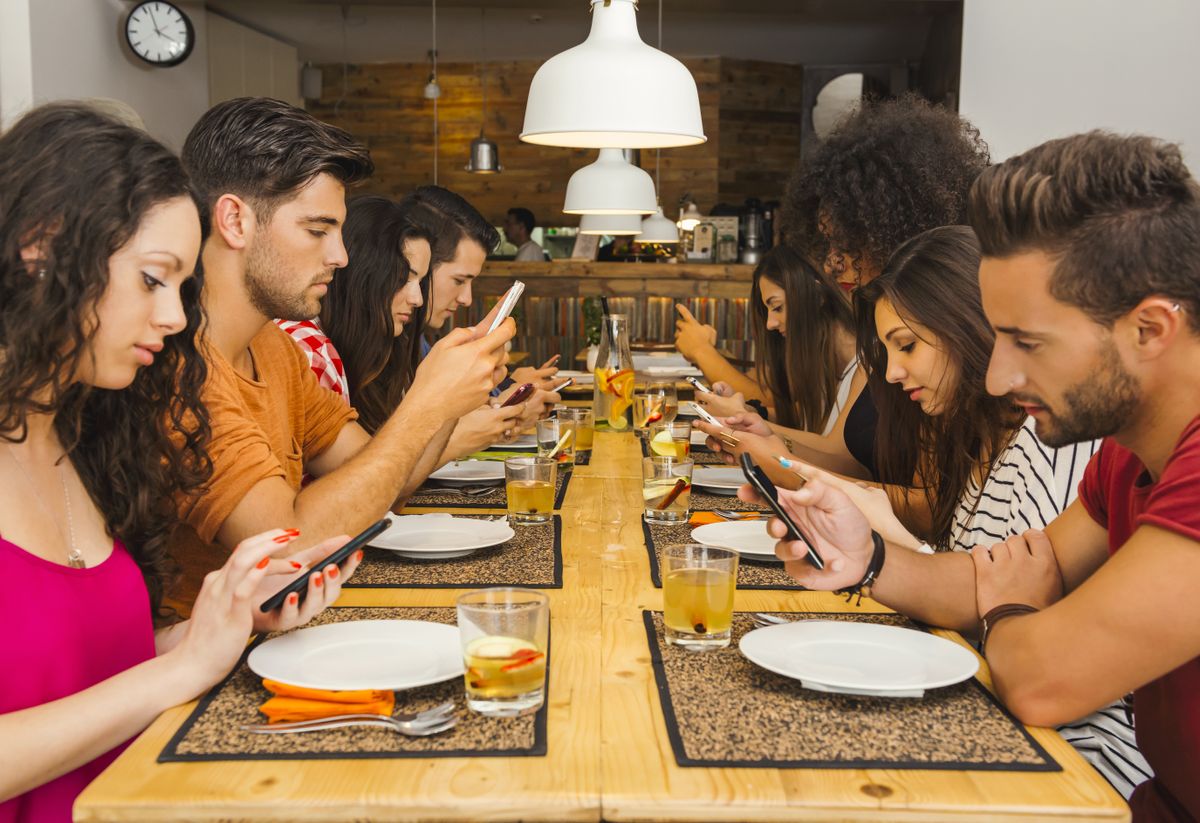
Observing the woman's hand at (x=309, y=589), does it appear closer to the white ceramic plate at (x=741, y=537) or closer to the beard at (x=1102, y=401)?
the white ceramic plate at (x=741, y=537)

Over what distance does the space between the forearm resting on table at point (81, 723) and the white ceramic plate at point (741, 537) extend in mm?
871

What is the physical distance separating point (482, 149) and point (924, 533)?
6400mm

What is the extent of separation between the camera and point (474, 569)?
1695 millimetres

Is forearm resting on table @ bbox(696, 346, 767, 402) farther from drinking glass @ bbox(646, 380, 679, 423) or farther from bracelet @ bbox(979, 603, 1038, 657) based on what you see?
bracelet @ bbox(979, 603, 1038, 657)

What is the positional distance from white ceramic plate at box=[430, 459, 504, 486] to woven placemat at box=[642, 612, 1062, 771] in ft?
3.78

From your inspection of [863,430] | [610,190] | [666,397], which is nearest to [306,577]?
[666,397]

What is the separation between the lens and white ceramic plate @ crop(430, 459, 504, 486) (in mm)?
2410

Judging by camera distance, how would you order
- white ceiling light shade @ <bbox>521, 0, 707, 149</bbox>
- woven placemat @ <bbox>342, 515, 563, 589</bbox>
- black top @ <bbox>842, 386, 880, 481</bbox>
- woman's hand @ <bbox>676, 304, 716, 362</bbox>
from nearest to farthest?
1. woven placemat @ <bbox>342, 515, 563, 589</bbox>
2. white ceiling light shade @ <bbox>521, 0, 707, 149</bbox>
3. black top @ <bbox>842, 386, 880, 481</bbox>
4. woman's hand @ <bbox>676, 304, 716, 362</bbox>

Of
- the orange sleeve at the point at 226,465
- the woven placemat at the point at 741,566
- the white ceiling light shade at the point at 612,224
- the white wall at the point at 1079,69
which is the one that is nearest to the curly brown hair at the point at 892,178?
the woven placemat at the point at 741,566

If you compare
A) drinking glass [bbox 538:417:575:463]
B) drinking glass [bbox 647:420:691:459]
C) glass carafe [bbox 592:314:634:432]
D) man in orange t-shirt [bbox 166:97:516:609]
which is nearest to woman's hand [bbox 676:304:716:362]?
glass carafe [bbox 592:314:634:432]

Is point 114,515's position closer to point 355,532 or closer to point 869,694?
point 355,532

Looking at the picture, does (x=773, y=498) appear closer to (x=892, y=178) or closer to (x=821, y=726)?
(x=821, y=726)

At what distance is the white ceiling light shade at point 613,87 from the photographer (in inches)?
78.2

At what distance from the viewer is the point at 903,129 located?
2.91 meters
